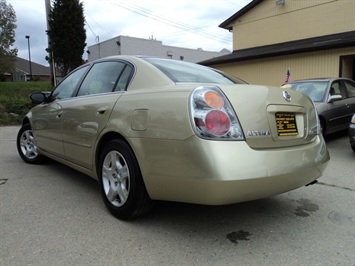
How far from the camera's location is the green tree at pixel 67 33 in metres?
21.6

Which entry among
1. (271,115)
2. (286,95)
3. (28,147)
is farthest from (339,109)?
(28,147)

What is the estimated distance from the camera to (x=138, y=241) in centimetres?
272

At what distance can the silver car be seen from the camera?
7.38 meters

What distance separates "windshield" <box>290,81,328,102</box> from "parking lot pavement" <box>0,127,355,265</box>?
3.93 metres

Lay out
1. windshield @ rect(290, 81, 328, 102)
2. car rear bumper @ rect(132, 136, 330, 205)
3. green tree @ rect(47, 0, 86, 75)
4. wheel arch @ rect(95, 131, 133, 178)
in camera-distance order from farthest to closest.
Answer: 1. green tree @ rect(47, 0, 86, 75)
2. windshield @ rect(290, 81, 328, 102)
3. wheel arch @ rect(95, 131, 133, 178)
4. car rear bumper @ rect(132, 136, 330, 205)

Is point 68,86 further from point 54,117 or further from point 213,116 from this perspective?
point 213,116

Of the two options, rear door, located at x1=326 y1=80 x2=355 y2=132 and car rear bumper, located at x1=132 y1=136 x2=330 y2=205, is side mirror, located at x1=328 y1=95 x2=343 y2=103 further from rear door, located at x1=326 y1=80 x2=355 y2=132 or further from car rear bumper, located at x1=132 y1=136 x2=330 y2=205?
car rear bumper, located at x1=132 y1=136 x2=330 y2=205

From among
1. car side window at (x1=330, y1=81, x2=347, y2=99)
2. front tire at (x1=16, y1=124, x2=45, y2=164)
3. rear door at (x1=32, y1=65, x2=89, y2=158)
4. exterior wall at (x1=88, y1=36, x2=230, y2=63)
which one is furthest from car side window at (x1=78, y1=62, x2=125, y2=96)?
exterior wall at (x1=88, y1=36, x2=230, y2=63)

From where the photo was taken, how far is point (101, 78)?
12.3 feet

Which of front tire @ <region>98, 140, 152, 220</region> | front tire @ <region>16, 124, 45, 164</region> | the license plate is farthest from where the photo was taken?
front tire @ <region>16, 124, 45, 164</region>

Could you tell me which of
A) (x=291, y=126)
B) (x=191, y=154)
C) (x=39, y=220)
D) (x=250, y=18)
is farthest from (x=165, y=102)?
(x=250, y=18)

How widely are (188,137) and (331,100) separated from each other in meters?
6.12

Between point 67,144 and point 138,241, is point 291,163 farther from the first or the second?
point 67,144

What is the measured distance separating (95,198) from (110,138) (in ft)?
2.97
